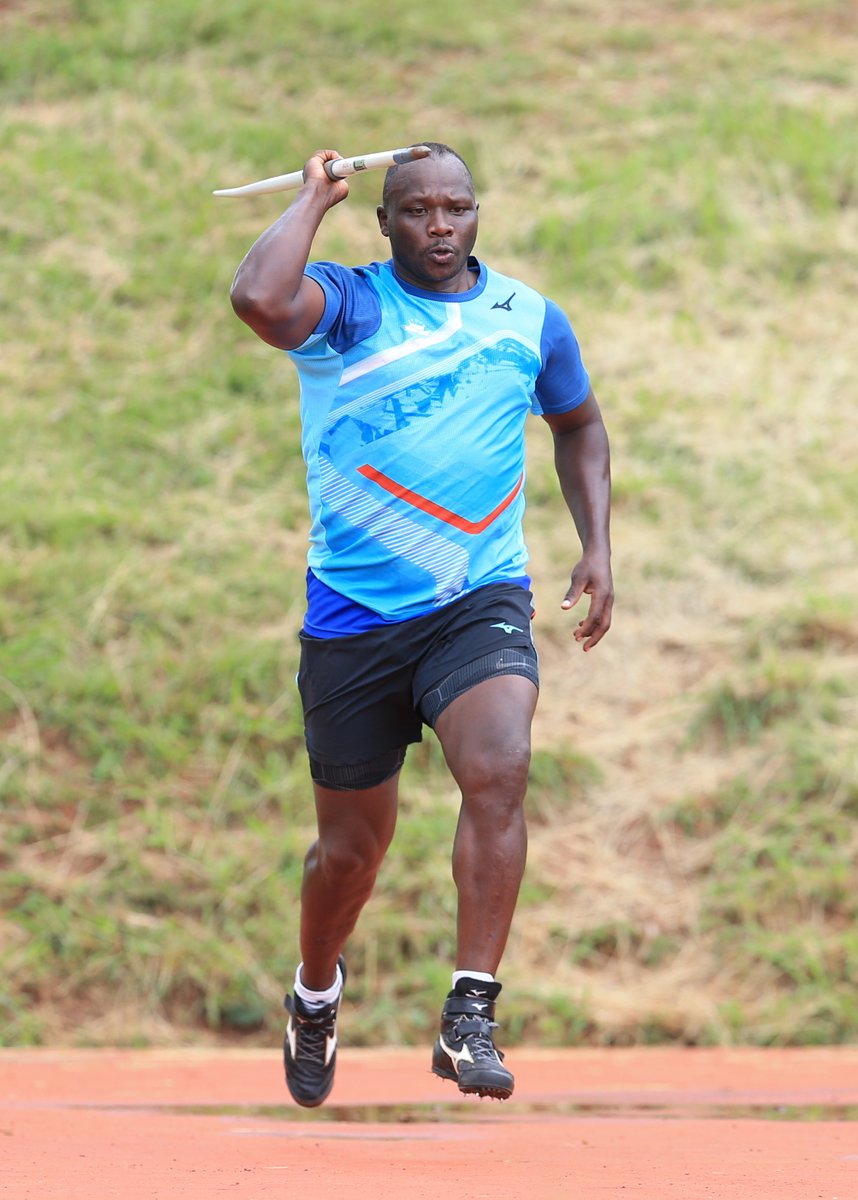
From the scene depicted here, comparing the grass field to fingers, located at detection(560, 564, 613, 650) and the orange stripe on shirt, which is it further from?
the orange stripe on shirt

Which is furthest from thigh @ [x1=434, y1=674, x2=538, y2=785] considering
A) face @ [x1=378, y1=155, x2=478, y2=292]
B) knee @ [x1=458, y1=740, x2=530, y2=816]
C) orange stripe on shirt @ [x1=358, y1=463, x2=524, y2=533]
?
face @ [x1=378, y1=155, x2=478, y2=292]

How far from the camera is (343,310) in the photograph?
428cm

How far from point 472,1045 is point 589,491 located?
178 centimetres

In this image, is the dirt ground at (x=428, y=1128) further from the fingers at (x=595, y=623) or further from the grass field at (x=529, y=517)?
the fingers at (x=595, y=623)

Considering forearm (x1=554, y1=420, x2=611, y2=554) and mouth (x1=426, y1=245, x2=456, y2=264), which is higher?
mouth (x1=426, y1=245, x2=456, y2=264)

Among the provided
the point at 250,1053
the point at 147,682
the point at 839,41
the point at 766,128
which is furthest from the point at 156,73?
the point at 250,1053

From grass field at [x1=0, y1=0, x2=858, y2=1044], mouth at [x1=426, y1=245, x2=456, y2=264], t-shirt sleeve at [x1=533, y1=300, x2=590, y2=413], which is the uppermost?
mouth at [x1=426, y1=245, x2=456, y2=264]

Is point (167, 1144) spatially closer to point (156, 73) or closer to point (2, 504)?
point (2, 504)

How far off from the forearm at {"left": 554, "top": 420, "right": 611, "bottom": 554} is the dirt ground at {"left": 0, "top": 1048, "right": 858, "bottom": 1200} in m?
1.71

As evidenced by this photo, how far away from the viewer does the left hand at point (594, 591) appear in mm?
4570

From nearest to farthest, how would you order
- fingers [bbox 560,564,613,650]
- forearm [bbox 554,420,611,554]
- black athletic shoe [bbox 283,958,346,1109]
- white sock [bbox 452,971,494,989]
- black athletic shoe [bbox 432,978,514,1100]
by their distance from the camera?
black athletic shoe [bbox 432,978,514,1100] → white sock [bbox 452,971,494,989] → fingers [bbox 560,564,613,650] → forearm [bbox 554,420,611,554] → black athletic shoe [bbox 283,958,346,1109]

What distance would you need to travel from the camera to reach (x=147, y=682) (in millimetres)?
9555

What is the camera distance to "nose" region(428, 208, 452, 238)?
4.36 metres

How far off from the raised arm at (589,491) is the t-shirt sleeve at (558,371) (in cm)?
6
